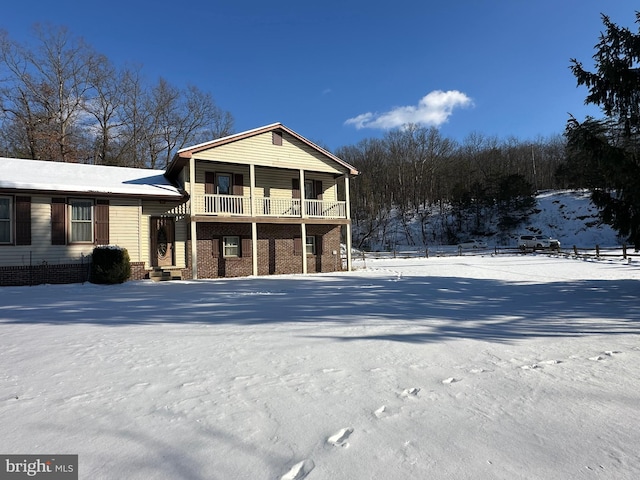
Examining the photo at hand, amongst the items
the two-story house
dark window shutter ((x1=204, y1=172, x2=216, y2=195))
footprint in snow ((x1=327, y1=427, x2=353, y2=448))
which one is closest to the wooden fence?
the two-story house

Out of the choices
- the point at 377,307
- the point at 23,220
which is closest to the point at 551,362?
the point at 377,307

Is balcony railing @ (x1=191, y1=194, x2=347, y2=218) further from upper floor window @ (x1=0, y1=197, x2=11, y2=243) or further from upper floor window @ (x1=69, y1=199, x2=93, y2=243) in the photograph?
upper floor window @ (x1=0, y1=197, x2=11, y2=243)

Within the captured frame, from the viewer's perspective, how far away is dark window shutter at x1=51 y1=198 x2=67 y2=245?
13.0 m

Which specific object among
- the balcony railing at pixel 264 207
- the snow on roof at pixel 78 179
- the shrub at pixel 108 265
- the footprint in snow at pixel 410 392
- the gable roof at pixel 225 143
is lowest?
the footprint in snow at pixel 410 392

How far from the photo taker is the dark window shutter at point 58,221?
42.7ft

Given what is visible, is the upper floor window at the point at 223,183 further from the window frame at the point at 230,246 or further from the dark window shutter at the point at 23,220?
the dark window shutter at the point at 23,220

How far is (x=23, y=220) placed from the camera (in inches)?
495

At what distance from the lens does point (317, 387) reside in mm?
3449

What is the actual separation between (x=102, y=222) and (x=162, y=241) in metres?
2.69

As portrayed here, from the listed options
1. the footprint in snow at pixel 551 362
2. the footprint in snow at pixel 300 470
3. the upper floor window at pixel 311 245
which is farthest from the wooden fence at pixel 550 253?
the footprint in snow at pixel 300 470

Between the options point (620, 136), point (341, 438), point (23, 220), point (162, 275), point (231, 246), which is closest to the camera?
point (341, 438)

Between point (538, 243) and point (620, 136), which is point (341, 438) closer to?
point (620, 136)

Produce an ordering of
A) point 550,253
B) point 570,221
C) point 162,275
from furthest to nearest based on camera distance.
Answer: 1. point 570,221
2. point 550,253
3. point 162,275

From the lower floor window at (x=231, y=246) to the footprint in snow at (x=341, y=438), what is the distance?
15.4 m
